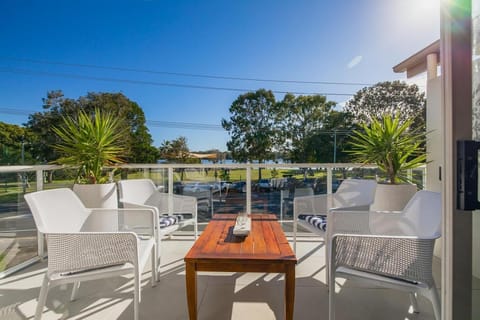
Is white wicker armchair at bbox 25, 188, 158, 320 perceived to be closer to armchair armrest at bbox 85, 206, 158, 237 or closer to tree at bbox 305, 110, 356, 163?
armchair armrest at bbox 85, 206, 158, 237

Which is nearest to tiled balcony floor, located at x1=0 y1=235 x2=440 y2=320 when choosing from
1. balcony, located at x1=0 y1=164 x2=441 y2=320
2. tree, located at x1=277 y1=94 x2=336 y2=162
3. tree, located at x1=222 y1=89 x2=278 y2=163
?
balcony, located at x1=0 y1=164 x2=441 y2=320

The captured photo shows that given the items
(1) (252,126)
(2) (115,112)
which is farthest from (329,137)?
(2) (115,112)

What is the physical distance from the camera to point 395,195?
9.16ft

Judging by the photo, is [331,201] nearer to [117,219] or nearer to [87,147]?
[117,219]

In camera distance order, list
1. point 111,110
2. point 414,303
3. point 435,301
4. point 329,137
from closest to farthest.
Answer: point 435,301, point 414,303, point 329,137, point 111,110

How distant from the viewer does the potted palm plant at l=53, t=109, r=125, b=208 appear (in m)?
2.93

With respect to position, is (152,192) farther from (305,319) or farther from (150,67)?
(150,67)

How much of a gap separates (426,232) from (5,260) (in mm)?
3889

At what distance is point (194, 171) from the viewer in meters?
3.89

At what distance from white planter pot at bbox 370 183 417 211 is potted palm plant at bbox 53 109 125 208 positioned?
305cm

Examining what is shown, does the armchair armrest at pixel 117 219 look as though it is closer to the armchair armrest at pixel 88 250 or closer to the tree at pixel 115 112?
the armchair armrest at pixel 88 250

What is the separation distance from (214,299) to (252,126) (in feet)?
29.2

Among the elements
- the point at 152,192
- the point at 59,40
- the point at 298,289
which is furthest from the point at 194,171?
the point at 59,40

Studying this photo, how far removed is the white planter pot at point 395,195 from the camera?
9.11ft
